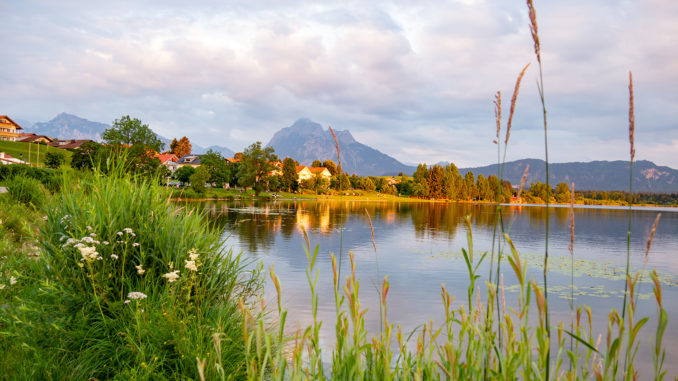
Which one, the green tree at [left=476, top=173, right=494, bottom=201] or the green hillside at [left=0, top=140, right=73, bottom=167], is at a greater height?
the green hillside at [left=0, top=140, right=73, bottom=167]

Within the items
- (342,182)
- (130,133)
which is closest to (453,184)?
(130,133)

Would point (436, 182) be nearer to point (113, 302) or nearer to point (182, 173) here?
point (182, 173)

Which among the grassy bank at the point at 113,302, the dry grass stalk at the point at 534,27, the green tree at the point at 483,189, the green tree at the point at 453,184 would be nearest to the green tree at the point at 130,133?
the grassy bank at the point at 113,302

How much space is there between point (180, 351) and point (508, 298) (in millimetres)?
13564

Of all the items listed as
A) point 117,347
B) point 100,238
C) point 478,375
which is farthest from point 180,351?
point 478,375

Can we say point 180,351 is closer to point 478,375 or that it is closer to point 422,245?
point 478,375

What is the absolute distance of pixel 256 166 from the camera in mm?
92875

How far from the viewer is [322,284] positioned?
16.1 metres

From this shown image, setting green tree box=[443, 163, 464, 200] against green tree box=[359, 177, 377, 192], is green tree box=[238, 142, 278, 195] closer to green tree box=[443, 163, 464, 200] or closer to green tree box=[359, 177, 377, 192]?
green tree box=[359, 177, 377, 192]

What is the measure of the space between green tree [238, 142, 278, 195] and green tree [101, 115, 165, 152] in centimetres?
2251

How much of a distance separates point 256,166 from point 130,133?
28.3 m

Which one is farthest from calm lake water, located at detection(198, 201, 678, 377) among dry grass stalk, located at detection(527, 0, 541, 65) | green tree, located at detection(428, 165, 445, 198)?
green tree, located at detection(428, 165, 445, 198)

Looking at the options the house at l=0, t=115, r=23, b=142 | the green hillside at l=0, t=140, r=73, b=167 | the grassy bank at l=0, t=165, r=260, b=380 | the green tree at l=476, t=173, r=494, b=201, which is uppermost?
the house at l=0, t=115, r=23, b=142

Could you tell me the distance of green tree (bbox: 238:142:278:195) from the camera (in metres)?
92.1
